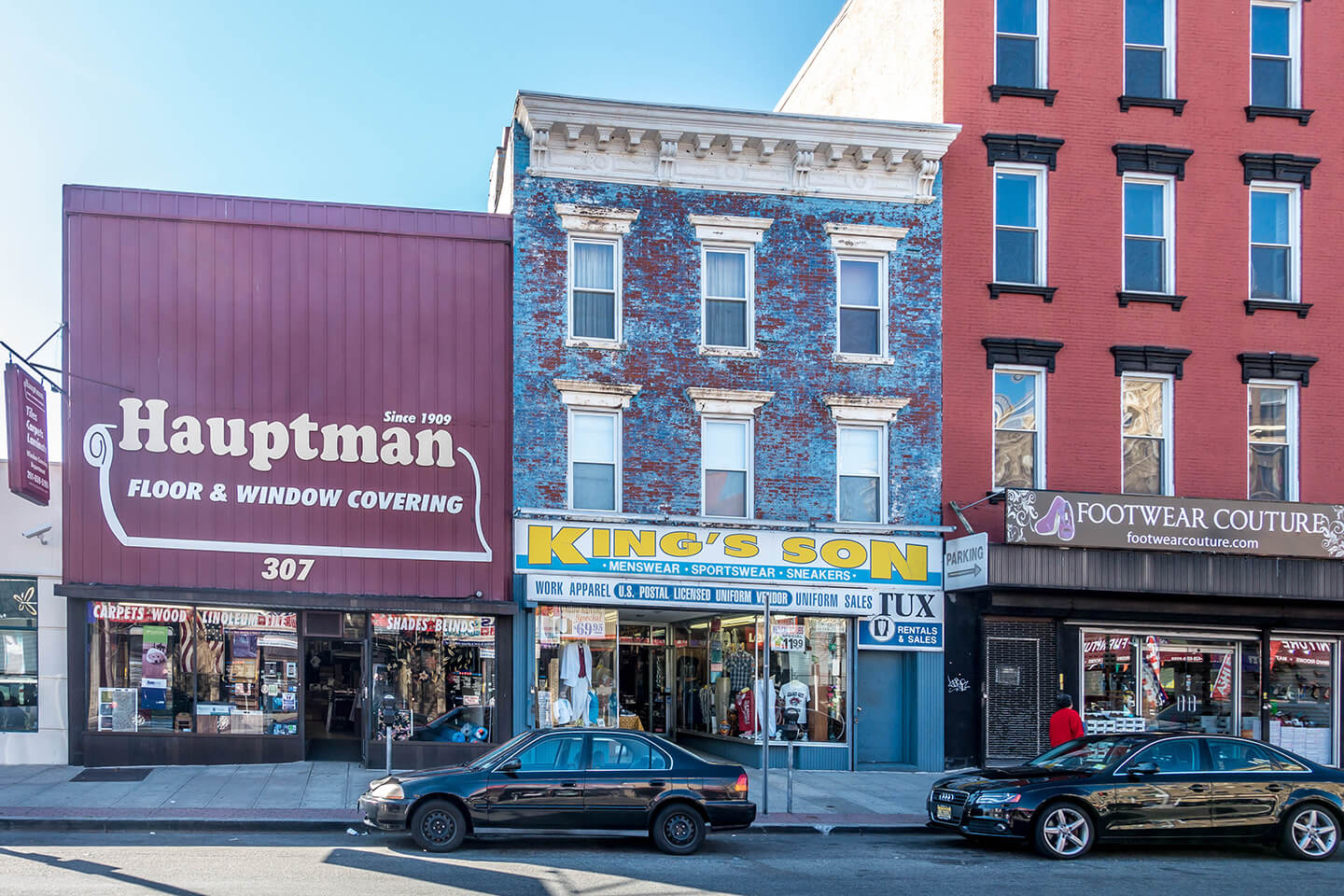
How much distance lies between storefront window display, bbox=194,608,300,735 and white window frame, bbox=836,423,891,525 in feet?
30.2

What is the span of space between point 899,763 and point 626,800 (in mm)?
9811

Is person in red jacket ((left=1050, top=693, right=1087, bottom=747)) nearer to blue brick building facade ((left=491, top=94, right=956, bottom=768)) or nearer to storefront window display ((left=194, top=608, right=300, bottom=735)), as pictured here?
blue brick building facade ((left=491, top=94, right=956, bottom=768))

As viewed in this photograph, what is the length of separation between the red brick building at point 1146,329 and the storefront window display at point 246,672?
10.7 m

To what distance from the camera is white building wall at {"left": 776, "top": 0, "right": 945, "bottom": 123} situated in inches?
966

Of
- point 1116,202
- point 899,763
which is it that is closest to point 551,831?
point 899,763

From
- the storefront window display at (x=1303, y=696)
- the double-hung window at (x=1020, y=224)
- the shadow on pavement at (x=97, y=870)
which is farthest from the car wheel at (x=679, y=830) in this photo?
the storefront window display at (x=1303, y=696)

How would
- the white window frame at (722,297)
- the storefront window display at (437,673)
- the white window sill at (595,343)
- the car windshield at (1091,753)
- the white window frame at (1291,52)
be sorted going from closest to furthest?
the car windshield at (1091,753) → the storefront window display at (437,673) → the white window sill at (595,343) → the white window frame at (722,297) → the white window frame at (1291,52)

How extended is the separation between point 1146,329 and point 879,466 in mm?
5458

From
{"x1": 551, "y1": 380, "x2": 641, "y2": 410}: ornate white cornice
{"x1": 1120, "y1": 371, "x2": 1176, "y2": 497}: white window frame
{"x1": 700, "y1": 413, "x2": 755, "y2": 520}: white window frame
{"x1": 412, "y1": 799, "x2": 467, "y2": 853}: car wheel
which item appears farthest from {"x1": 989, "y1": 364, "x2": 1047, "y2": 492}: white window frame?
{"x1": 412, "y1": 799, "x2": 467, "y2": 853}: car wheel

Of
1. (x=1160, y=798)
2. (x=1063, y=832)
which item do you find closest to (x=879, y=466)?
(x=1160, y=798)

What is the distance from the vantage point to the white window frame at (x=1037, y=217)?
2402 centimetres

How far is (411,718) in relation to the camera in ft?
69.6

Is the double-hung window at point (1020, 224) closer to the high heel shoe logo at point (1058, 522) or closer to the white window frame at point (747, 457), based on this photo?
the high heel shoe logo at point (1058, 522)

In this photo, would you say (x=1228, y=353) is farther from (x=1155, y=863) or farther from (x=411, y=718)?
(x=411, y=718)
